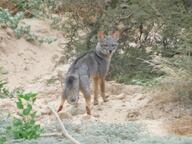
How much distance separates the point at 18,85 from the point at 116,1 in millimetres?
2271

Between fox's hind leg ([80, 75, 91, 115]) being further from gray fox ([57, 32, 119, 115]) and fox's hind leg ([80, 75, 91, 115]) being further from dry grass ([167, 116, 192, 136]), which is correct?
dry grass ([167, 116, 192, 136])

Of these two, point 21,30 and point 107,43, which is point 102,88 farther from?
point 21,30

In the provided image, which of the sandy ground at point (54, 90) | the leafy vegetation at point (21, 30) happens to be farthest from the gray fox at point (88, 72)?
the leafy vegetation at point (21, 30)

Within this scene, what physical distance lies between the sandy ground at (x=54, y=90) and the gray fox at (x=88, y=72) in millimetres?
236

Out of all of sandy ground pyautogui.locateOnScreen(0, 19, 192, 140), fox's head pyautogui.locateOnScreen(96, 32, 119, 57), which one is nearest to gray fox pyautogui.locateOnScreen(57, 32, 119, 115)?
fox's head pyautogui.locateOnScreen(96, 32, 119, 57)

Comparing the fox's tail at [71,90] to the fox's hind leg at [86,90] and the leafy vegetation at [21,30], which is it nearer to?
the fox's hind leg at [86,90]

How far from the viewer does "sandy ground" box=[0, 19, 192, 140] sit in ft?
27.5

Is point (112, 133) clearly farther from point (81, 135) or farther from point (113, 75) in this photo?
point (113, 75)

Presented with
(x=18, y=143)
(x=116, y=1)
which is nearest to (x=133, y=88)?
(x=116, y=1)

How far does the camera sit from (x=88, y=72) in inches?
354

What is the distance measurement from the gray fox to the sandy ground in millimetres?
236

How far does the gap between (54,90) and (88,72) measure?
1.57 meters

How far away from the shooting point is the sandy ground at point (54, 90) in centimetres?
838

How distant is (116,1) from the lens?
1150 centimetres
